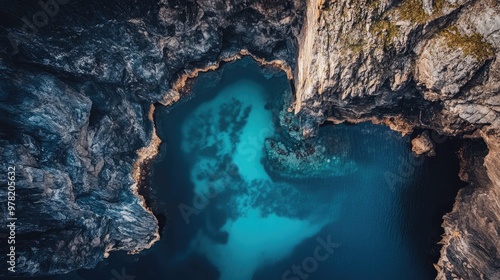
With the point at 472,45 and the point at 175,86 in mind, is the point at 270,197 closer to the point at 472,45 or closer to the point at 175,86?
the point at 175,86

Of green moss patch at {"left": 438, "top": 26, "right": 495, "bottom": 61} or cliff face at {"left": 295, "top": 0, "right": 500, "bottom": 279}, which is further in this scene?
cliff face at {"left": 295, "top": 0, "right": 500, "bottom": 279}

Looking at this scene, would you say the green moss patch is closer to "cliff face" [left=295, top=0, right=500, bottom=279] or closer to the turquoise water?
"cliff face" [left=295, top=0, right=500, bottom=279]

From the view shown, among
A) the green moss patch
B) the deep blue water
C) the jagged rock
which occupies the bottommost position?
the deep blue water

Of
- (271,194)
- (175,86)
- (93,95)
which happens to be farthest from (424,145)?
(93,95)

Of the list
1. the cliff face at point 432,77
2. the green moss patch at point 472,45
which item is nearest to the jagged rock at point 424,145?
the cliff face at point 432,77

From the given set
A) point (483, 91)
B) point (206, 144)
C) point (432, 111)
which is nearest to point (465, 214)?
point (432, 111)

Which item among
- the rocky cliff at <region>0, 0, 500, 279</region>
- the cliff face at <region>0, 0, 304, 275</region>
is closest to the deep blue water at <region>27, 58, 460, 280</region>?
the rocky cliff at <region>0, 0, 500, 279</region>

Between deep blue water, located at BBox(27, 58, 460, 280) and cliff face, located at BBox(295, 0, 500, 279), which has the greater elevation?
cliff face, located at BBox(295, 0, 500, 279)
